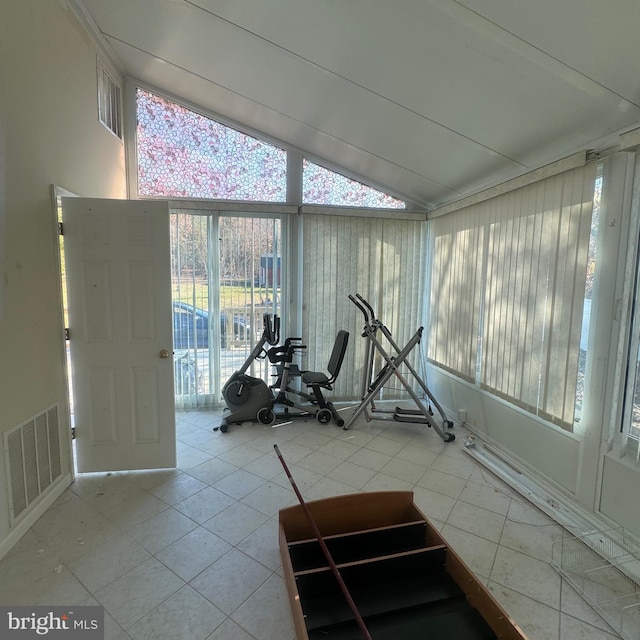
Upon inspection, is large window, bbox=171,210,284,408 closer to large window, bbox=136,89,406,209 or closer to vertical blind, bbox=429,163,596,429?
large window, bbox=136,89,406,209

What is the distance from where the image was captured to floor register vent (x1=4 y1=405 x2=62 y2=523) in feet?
6.38

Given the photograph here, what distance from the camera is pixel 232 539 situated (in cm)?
202

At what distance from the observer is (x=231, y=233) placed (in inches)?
155

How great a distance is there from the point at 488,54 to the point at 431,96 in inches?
20.1

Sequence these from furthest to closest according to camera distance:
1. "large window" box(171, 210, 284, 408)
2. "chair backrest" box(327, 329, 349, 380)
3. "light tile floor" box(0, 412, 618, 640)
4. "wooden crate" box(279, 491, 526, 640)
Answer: "large window" box(171, 210, 284, 408) → "chair backrest" box(327, 329, 349, 380) → "light tile floor" box(0, 412, 618, 640) → "wooden crate" box(279, 491, 526, 640)

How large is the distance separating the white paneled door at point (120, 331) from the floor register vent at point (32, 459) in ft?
0.87

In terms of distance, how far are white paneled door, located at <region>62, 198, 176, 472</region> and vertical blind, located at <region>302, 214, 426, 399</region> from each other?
182cm

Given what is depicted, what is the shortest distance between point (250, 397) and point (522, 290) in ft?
8.76

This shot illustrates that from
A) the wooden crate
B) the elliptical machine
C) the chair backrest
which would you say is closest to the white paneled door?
the elliptical machine

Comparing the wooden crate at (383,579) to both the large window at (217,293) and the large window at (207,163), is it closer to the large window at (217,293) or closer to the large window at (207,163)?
the large window at (217,293)

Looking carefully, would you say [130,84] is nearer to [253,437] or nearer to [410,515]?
[253,437]

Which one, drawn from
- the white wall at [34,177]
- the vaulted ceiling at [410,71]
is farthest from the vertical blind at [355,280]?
the white wall at [34,177]

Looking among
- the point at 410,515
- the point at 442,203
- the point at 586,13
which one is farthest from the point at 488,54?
the point at 410,515

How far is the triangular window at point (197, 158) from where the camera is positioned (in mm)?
3703
